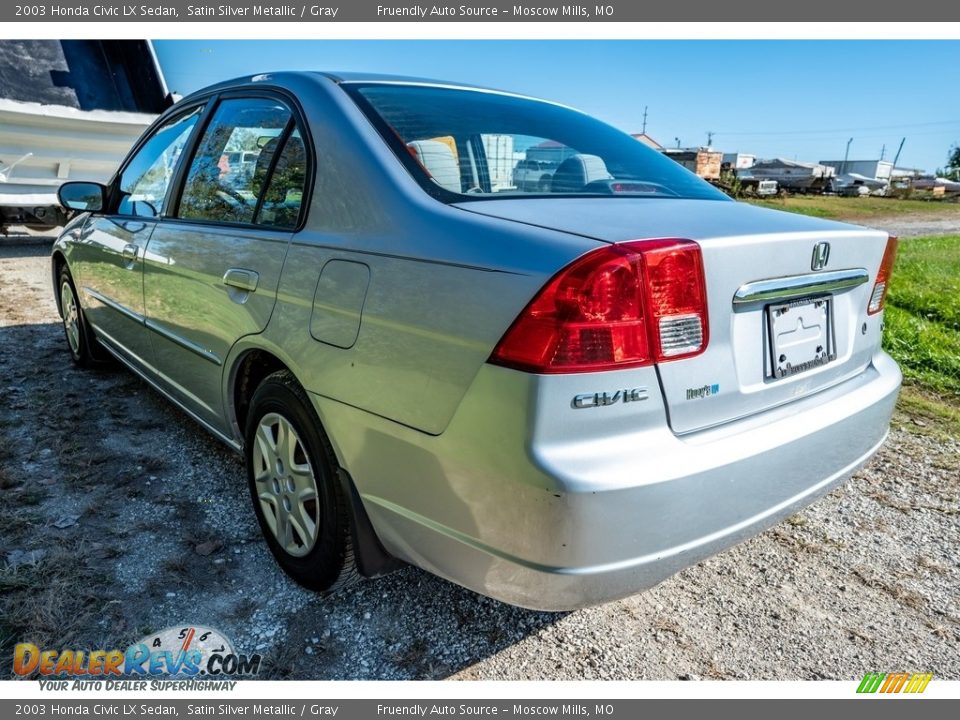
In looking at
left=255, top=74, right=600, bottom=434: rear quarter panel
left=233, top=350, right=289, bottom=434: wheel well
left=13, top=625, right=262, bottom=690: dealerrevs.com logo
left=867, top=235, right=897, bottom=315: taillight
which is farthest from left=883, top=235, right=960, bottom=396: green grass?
left=13, top=625, right=262, bottom=690: dealerrevs.com logo

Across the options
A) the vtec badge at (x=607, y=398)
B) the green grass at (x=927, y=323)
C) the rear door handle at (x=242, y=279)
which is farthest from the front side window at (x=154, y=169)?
the green grass at (x=927, y=323)

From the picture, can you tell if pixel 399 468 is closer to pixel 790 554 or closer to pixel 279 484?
pixel 279 484

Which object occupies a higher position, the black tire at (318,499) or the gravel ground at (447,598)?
the black tire at (318,499)

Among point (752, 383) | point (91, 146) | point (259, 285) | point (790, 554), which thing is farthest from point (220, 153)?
point (91, 146)

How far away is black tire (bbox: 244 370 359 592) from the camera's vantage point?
6.55ft

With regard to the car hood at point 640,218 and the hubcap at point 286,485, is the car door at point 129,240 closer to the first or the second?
the hubcap at point 286,485

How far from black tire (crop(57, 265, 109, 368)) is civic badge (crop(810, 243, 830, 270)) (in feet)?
13.5

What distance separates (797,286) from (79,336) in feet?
14.1

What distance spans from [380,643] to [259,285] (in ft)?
3.92

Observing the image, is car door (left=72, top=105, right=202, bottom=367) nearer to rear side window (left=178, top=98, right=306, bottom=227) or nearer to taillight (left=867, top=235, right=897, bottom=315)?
rear side window (left=178, top=98, right=306, bottom=227)

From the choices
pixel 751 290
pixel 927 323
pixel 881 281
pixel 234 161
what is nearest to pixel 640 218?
pixel 751 290

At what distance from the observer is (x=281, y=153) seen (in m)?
2.29

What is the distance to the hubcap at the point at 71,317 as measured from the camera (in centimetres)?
441

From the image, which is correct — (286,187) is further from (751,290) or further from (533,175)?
(751,290)
